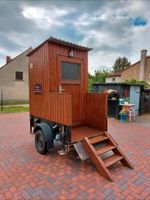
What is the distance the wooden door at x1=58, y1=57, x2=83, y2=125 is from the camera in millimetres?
3737

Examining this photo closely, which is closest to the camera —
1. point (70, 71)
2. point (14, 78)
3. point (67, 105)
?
point (67, 105)

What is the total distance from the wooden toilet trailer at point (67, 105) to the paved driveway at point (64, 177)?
258mm

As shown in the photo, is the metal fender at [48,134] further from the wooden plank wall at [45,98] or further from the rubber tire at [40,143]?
the wooden plank wall at [45,98]

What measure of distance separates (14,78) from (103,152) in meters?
15.2

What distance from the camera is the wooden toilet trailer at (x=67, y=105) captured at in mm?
3092

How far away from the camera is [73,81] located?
3969mm

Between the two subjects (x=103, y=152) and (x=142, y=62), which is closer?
(x=103, y=152)

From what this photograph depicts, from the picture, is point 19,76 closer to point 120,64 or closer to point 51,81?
point 51,81

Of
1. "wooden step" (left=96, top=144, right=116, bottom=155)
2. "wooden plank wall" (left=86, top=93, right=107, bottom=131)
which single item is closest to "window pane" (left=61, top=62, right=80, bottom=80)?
"wooden plank wall" (left=86, top=93, right=107, bottom=131)

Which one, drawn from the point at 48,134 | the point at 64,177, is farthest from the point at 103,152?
the point at 48,134

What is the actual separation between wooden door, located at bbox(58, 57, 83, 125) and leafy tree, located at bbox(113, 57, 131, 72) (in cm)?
3592

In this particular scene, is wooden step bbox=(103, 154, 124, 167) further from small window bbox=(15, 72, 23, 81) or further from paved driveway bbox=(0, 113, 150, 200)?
small window bbox=(15, 72, 23, 81)

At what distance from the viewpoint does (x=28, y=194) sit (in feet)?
7.19

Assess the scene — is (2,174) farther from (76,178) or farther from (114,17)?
(114,17)
